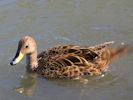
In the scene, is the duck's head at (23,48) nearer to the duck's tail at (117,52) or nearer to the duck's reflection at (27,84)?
the duck's reflection at (27,84)

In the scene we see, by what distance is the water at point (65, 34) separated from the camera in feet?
28.5

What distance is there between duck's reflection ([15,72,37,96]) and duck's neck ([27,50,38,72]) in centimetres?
13

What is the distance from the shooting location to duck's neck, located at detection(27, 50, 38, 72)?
9.32m

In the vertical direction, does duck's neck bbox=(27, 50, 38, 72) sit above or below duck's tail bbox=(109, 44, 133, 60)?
below

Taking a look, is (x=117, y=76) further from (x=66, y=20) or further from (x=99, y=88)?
(x=66, y=20)

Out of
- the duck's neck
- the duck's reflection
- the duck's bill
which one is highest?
the duck's bill

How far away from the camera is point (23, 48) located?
9094mm

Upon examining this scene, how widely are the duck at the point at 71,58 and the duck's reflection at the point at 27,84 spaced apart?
22 cm

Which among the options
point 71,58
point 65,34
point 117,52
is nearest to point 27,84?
point 71,58

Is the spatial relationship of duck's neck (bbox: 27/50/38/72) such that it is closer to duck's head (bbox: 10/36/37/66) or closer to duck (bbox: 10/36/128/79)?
duck (bbox: 10/36/128/79)

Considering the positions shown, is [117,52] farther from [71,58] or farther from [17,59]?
[17,59]

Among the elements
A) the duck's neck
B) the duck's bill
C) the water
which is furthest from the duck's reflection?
the duck's bill

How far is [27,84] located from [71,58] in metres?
0.95

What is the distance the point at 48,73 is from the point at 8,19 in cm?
250
